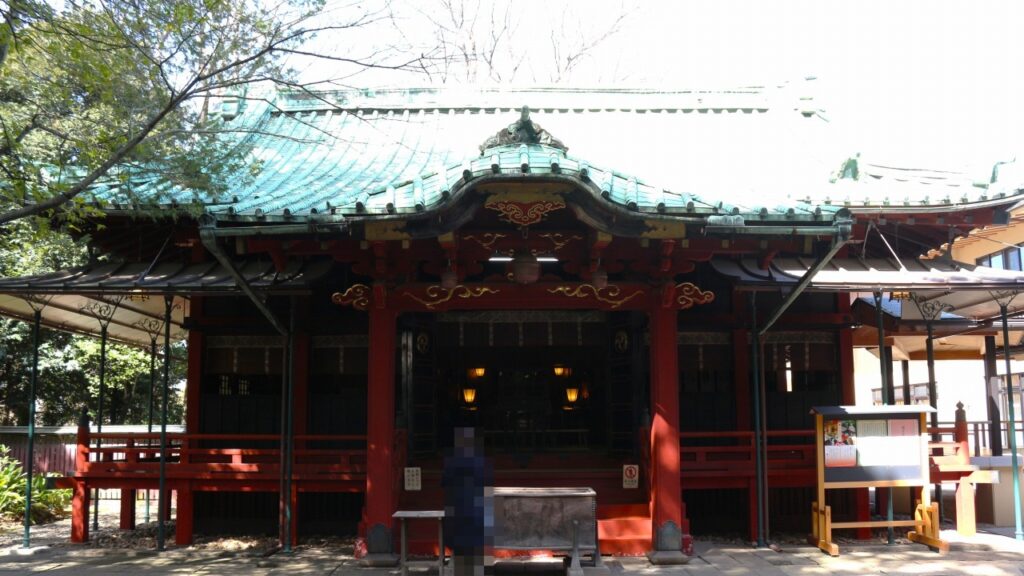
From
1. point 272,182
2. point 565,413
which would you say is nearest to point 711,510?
point 565,413

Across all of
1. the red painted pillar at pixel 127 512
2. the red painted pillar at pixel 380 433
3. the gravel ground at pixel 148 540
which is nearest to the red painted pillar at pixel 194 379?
the red painted pillar at pixel 127 512

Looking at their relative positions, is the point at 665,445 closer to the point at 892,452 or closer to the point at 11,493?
the point at 892,452

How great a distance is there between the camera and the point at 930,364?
1415 centimetres

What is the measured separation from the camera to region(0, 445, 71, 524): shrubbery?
48.3 ft

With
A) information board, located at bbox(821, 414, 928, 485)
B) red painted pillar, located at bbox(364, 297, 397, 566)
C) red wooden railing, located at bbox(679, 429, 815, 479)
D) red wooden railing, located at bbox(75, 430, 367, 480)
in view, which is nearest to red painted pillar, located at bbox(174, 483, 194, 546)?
red wooden railing, located at bbox(75, 430, 367, 480)

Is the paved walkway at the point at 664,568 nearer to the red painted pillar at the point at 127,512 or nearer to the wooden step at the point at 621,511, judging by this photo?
the wooden step at the point at 621,511

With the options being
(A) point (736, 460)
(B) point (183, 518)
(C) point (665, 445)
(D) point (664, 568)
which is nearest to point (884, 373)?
(A) point (736, 460)

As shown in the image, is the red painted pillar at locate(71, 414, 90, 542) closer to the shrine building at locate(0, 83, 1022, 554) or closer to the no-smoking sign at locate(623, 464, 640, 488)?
the shrine building at locate(0, 83, 1022, 554)

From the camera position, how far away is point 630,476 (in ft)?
37.7

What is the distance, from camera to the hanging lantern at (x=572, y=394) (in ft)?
52.9

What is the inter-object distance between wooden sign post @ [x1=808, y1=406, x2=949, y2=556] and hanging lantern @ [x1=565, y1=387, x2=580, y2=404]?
5.75 metres

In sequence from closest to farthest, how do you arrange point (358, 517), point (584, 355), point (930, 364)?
point (358, 517)
point (930, 364)
point (584, 355)

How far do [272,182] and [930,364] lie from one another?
11.6 meters

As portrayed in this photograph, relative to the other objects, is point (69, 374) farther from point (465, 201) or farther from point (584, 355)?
point (465, 201)
